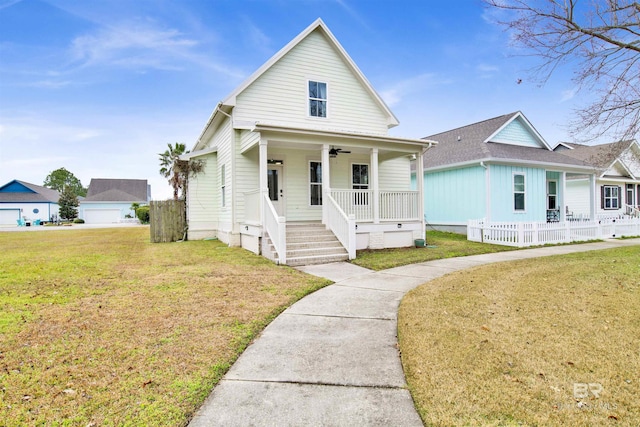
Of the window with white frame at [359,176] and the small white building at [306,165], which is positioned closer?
the small white building at [306,165]

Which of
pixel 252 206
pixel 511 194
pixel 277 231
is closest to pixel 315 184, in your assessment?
pixel 252 206

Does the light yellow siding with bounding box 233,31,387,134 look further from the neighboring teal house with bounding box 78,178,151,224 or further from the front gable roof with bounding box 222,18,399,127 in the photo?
the neighboring teal house with bounding box 78,178,151,224

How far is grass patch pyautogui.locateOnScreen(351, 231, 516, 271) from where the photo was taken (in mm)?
9031

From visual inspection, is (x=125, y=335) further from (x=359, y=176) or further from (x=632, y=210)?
(x=632, y=210)

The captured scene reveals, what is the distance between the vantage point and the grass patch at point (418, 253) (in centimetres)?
903

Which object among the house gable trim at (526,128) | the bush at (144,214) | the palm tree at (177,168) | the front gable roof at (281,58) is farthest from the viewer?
the bush at (144,214)

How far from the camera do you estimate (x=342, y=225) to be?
10.2 meters

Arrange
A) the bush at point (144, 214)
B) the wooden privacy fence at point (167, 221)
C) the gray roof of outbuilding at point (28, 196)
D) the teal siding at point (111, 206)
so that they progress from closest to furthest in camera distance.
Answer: the wooden privacy fence at point (167, 221) → the bush at point (144, 214) → the gray roof of outbuilding at point (28, 196) → the teal siding at point (111, 206)

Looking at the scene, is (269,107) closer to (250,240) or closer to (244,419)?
(250,240)

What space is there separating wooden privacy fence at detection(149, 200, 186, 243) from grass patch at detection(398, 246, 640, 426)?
489 inches

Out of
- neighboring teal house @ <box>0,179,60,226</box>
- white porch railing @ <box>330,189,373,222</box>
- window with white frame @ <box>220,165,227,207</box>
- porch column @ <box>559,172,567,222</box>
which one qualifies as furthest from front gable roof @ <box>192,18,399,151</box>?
neighboring teal house @ <box>0,179,60,226</box>

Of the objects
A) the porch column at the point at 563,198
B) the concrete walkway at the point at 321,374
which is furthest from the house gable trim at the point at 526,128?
the concrete walkway at the point at 321,374

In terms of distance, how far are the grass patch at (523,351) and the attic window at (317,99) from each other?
30.6ft

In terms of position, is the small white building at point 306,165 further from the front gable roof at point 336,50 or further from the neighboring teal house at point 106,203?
the neighboring teal house at point 106,203
